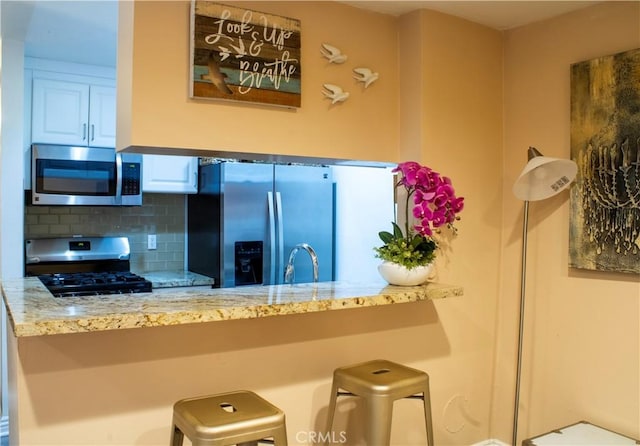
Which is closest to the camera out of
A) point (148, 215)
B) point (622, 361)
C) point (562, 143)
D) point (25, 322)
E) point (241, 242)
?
point (25, 322)

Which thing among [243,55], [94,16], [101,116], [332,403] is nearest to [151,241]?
[101,116]

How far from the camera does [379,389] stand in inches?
81.0

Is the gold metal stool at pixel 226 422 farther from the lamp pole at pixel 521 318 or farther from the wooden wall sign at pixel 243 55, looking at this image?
the lamp pole at pixel 521 318

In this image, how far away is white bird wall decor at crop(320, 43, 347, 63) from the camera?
8.22ft

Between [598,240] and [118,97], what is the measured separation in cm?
220

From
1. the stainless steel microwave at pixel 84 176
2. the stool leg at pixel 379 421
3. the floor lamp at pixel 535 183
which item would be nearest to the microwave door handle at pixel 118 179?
the stainless steel microwave at pixel 84 176

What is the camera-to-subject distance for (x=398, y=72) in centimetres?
274

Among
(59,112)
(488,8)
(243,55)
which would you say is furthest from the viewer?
(59,112)

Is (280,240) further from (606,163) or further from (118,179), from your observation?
(606,163)

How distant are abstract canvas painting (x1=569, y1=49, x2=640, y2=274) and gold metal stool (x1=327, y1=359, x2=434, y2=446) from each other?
103 centimetres

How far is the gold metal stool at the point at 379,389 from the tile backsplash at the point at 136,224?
7.52 ft

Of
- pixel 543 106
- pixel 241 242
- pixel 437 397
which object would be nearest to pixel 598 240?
pixel 543 106

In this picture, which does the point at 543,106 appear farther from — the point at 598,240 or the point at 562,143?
the point at 598,240

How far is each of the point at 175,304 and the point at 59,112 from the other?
2364 mm
